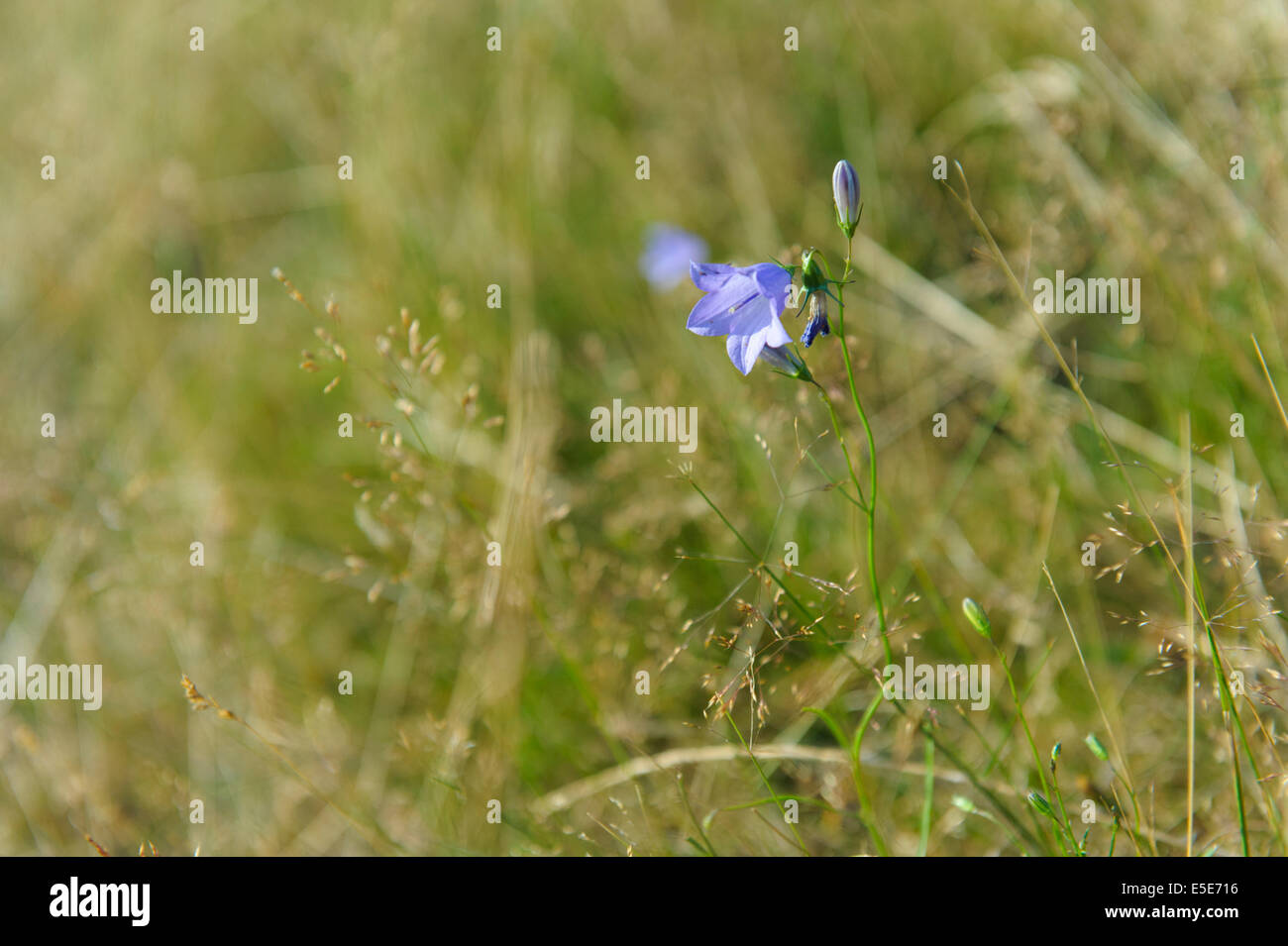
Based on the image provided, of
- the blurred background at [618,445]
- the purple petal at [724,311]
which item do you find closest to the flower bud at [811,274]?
the purple petal at [724,311]

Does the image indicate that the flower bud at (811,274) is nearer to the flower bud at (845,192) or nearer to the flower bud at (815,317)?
the flower bud at (815,317)

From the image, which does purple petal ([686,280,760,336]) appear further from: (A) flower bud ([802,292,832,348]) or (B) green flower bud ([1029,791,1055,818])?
(B) green flower bud ([1029,791,1055,818])

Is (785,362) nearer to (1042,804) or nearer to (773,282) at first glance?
(773,282)

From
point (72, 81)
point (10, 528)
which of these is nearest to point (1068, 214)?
point (10, 528)

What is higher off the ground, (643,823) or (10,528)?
(10,528)
